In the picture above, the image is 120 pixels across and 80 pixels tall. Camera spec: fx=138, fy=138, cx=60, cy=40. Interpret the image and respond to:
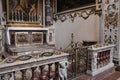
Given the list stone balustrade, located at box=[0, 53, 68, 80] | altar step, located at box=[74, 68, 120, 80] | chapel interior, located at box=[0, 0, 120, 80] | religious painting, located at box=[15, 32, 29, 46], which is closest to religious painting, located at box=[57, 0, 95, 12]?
chapel interior, located at box=[0, 0, 120, 80]

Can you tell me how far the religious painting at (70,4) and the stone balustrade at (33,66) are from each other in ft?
13.9

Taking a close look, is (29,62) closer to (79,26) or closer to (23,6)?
(79,26)

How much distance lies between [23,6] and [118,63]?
540 centimetres

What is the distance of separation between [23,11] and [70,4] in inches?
97.6

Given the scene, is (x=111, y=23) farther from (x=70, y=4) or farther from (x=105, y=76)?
(x=70, y=4)

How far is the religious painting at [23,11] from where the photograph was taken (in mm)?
6785

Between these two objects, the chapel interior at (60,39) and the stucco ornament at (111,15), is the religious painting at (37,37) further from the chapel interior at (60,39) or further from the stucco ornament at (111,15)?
the stucco ornament at (111,15)

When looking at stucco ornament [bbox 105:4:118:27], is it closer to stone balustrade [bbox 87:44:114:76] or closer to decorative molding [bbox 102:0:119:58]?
decorative molding [bbox 102:0:119:58]

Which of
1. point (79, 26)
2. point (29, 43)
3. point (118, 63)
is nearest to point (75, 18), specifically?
point (79, 26)

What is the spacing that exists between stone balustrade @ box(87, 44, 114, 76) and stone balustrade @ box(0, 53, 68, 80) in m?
1.08

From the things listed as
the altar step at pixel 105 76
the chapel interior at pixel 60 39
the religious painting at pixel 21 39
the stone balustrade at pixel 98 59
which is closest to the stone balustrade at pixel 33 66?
the chapel interior at pixel 60 39

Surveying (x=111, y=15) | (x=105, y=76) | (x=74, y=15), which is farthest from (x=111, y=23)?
(x=74, y=15)

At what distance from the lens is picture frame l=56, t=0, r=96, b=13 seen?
19.6 feet

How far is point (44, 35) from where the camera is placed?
24.7 feet
